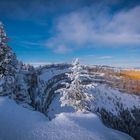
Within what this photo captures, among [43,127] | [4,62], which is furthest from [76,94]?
[4,62]

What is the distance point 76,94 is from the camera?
27.3 meters

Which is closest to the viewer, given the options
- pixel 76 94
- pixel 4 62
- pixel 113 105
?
pixel 76 94

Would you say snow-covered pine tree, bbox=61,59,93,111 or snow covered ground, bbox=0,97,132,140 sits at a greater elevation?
snow-covered pine tree, bbox=61,59,93,111

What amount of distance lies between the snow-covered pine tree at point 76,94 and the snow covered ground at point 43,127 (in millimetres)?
4589

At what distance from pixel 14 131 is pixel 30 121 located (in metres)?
2.16

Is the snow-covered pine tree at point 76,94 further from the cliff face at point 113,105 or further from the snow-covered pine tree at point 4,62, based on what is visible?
the cliff face at point 113,105

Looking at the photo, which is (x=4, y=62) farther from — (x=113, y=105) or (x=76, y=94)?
(x=113, y=105)

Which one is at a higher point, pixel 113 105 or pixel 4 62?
pixel 4 62

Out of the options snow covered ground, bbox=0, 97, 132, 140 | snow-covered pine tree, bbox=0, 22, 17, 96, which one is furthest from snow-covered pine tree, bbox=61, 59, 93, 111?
snow-covered pine tree, bbox=0, 22, 17, 96

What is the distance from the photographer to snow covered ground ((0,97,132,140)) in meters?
17.1

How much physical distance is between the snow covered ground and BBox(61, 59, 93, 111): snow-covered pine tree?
4589 millimetres

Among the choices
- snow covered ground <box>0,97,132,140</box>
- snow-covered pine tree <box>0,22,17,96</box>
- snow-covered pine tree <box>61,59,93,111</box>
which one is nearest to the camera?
snow covered ground <box>0,97,132,140</box>

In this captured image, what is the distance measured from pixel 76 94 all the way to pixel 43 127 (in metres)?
9.36

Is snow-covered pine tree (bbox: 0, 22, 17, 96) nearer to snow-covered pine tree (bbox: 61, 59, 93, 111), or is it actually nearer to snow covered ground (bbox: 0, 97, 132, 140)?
snow-covered pine tree (bbox: 61, 59, 93, 111)
